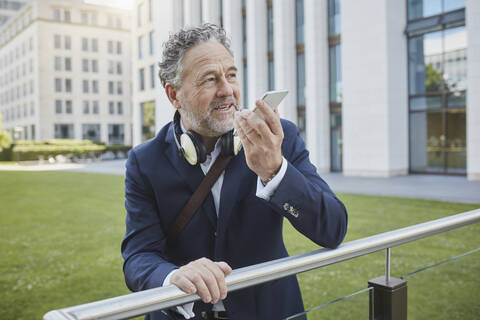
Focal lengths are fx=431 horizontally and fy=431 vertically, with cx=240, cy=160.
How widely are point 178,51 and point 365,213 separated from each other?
937cm

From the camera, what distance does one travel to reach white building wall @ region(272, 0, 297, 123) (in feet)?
81.7

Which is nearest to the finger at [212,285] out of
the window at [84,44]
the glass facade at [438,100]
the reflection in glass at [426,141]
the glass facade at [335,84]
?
the glass facade at [438,100]

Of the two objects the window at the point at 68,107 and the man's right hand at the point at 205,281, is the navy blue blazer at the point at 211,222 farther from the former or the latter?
the window at the point at 68,107

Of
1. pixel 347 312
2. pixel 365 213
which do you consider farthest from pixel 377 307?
pixel 365 213

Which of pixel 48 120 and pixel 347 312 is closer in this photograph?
pixel 347 312

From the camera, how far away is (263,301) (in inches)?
84.1

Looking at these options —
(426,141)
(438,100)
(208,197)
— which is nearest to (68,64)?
(426,141)

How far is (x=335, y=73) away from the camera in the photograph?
23.4 meters

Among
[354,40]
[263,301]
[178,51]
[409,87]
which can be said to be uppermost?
[354,40]

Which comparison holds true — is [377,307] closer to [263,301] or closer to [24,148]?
[263,301]

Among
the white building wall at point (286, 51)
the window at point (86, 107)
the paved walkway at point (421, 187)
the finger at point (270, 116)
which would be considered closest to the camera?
the finger at point (270, 116)

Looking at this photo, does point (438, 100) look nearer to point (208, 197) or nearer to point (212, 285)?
point (208, 197)

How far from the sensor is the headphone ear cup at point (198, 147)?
6.95 feet

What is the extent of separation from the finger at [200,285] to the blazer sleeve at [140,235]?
43 centimetres
